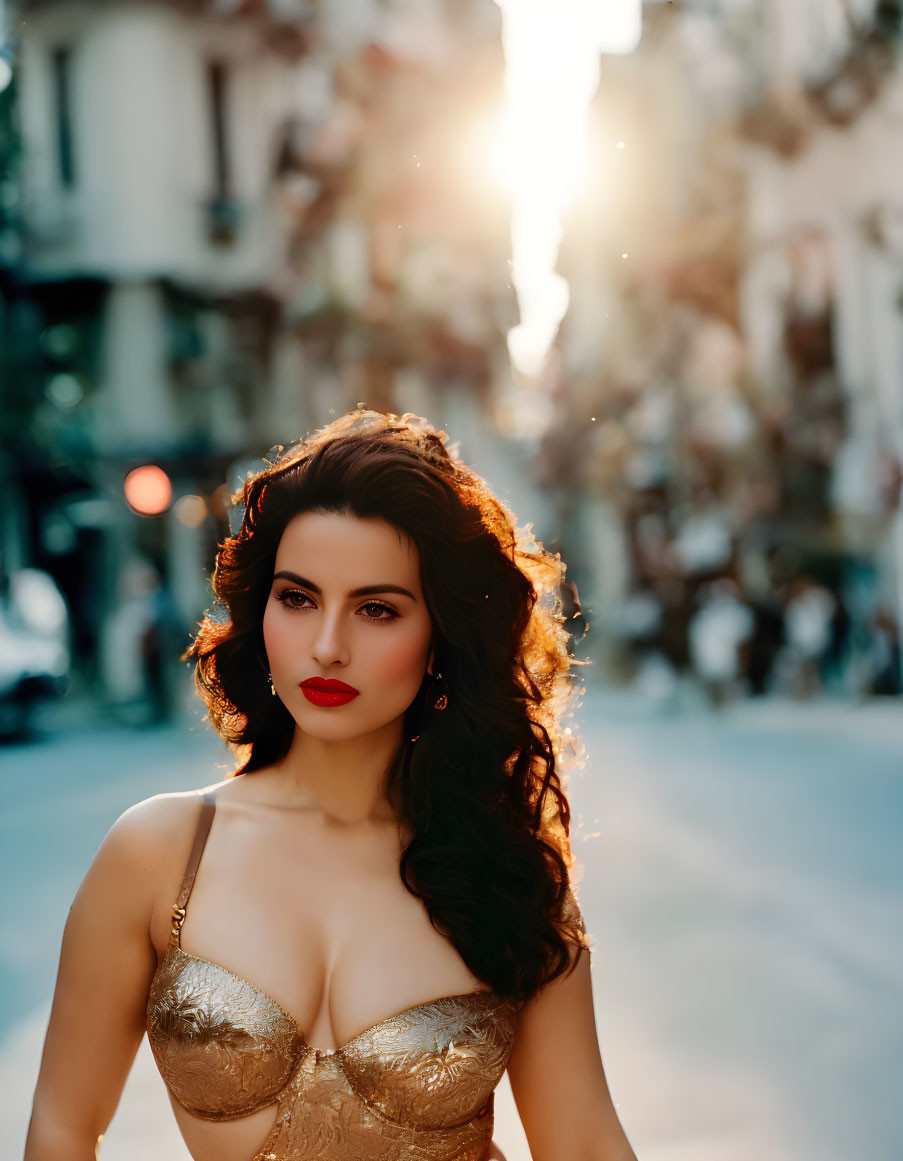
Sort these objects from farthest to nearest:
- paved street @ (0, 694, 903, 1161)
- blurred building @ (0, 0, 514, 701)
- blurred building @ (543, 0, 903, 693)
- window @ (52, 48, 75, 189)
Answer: window @ (52, 48, 75, 189) → blurred building @ (0, 0, 514, 701) → blurred building @ (543, 0, 903, 693) → paved street @ (0, 694, 903, 1161)

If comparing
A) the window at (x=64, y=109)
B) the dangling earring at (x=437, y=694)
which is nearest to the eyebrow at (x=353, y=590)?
the dangling earring at (x=437, y=694)

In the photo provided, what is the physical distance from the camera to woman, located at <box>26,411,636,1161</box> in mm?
1878

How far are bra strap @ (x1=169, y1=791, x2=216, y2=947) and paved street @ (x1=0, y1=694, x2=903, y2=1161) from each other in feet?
1.65

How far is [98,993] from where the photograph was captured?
1.93 meters

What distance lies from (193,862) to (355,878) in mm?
250

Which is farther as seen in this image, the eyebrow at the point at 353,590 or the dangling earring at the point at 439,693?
the dangling earring at the point at 439,693

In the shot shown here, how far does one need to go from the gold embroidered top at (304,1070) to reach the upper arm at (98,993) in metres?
0.06

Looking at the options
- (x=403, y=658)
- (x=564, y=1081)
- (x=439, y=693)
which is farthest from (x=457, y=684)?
(x=564, y=1081)

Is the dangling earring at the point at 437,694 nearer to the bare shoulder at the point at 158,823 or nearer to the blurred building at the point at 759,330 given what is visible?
the bare shoulder at the point at 158,823

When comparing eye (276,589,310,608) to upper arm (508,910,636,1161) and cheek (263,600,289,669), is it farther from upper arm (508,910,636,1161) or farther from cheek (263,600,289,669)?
upper arm (508,910,636,1161)

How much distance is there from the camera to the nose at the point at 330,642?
1.95 meters

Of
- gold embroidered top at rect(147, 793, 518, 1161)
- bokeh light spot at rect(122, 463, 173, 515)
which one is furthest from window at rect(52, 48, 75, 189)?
gold embroidered top at rect(147, 793, 518, 1161)

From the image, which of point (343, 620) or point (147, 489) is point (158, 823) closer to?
point (343, 620)

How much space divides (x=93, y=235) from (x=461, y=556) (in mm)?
21698
